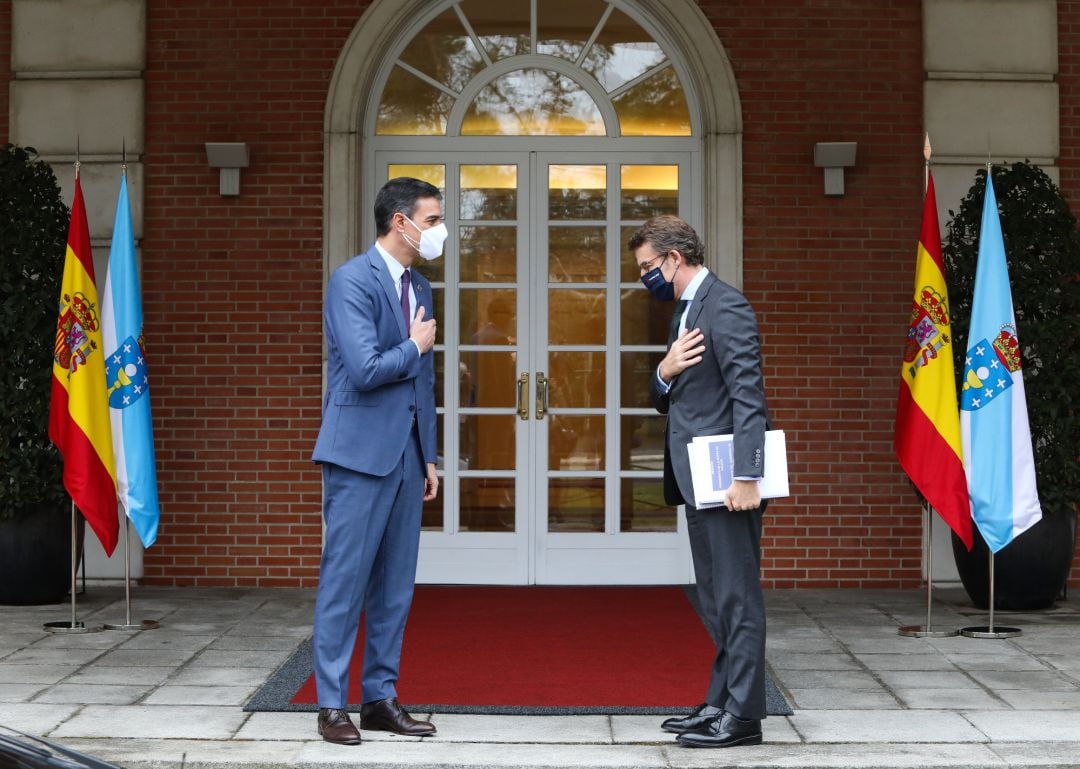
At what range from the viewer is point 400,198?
445cm

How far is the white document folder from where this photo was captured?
4.23m

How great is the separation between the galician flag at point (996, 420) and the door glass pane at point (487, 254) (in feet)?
8.97

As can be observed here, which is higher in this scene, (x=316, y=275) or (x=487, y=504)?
(x=316, y=275)

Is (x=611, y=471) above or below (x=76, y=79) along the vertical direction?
below

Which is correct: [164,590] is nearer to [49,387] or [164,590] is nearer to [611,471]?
[49,387]

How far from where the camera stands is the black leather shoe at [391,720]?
443 centimetres

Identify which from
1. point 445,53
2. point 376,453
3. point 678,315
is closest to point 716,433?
point 678,315

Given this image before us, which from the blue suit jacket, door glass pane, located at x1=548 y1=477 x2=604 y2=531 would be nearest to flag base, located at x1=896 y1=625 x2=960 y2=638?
door glass pane, located at x1=548 y1=477 x2=604 y2=531

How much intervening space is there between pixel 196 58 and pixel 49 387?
215 centimetres

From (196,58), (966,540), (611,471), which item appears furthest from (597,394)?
(196,58)

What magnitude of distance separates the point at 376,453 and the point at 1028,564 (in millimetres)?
3996

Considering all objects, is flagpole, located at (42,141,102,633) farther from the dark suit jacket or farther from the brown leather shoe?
the dark suit jacket

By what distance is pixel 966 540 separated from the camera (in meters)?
6.39

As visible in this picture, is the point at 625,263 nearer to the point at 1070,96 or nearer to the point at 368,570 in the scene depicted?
the point at 1070,96
